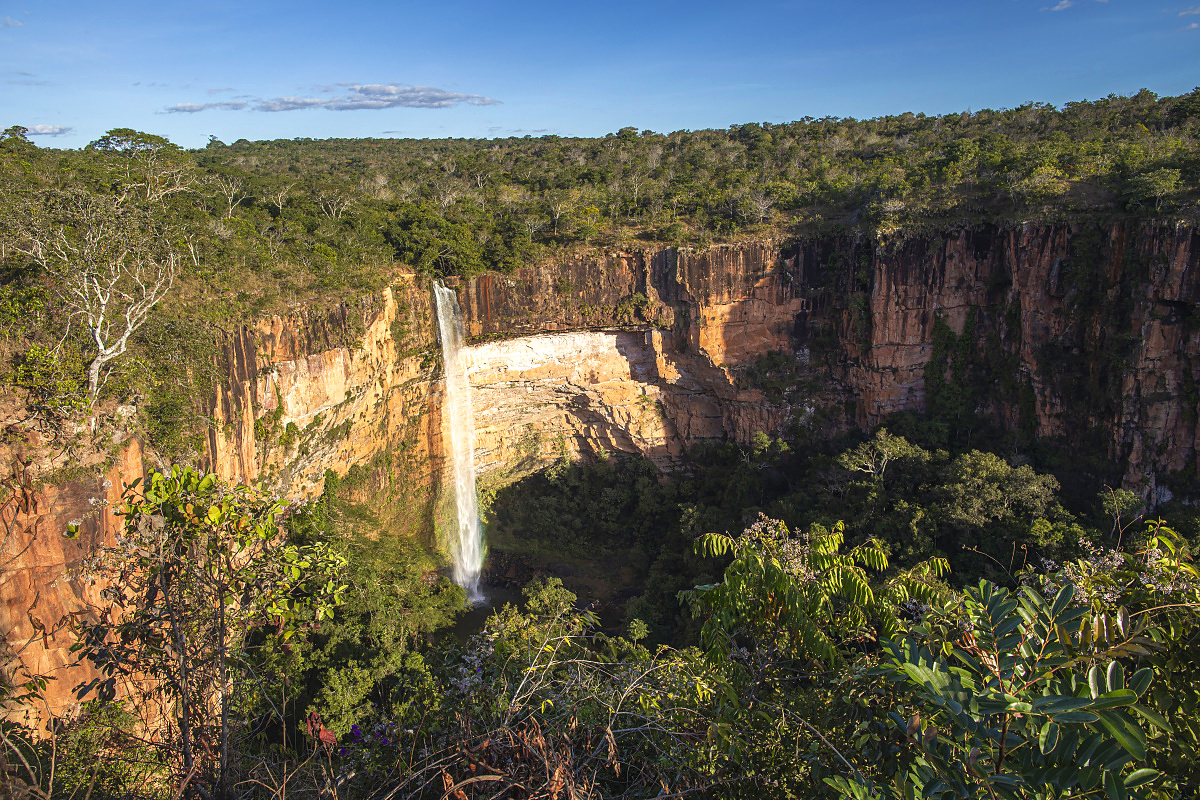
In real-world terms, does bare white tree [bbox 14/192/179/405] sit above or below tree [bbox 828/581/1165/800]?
above

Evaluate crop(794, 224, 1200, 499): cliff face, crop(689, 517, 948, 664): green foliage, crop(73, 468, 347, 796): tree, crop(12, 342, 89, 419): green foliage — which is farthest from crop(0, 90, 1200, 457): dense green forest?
crop(689, 517, 948, 664): green foliage

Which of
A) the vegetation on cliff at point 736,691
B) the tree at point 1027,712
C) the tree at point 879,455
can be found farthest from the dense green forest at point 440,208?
the tree at point 1027,712

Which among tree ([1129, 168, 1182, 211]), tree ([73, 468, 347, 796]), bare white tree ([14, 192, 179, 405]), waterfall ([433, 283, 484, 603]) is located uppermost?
tree ([1129, 168, 1182, 211])

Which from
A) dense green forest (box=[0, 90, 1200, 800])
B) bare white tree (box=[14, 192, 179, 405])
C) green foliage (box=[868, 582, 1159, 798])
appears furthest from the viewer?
bare white tree (box=[14, 192, 179, 405])

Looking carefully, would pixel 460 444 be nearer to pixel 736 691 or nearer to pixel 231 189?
pixel 231 189

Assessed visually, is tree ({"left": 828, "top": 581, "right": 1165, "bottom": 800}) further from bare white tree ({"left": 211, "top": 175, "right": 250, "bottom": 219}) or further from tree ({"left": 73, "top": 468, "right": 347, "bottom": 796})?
bare white tree ({"left": 211, "top": 175, "right": 250, "bottom": 219})

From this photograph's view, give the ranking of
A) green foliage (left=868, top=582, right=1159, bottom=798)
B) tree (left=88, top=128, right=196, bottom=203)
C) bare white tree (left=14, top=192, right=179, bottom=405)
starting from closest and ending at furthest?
green foliage (left=868, top=582, right=1159, bottom=798)
bare white tree (left=14, top=192, right=179, bottom=405)
tree (left=88, top=128, right=196, bottom=203)
